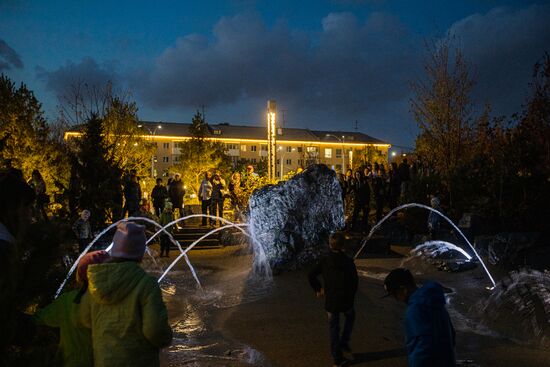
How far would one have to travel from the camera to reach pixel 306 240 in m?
13.7

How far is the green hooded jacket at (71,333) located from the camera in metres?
3.31

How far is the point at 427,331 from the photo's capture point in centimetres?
361

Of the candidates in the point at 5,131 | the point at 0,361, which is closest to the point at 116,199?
the point at 5,131

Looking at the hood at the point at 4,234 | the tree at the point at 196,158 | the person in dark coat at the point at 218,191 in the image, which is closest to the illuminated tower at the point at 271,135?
the person in dark coat at the point at 218,191

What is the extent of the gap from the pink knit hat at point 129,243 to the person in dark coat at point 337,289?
3.47m

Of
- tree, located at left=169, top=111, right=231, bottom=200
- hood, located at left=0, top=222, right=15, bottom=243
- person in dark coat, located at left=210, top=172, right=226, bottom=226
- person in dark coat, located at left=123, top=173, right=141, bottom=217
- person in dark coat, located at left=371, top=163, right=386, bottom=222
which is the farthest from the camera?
tree, located at left=169, top=111, right=231, bottom=200

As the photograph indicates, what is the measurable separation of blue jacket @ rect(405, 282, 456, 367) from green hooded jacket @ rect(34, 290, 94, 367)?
7.58ft

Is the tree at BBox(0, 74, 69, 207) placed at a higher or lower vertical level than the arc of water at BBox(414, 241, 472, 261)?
higher

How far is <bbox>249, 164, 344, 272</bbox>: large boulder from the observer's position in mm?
13367

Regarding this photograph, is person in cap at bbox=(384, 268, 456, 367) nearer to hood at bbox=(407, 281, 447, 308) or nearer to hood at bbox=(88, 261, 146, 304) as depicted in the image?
hood at bbox=(407, 281, 447, 308)

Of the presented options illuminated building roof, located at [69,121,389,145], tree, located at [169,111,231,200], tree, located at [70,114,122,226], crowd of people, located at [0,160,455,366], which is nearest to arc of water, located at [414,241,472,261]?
tree, located at [70,114,122,226]

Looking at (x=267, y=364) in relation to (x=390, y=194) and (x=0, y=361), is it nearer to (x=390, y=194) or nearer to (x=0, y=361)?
(x=0, y=361)

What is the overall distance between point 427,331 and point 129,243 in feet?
7.31

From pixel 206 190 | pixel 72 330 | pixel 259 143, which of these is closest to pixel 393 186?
pixel 206 190
